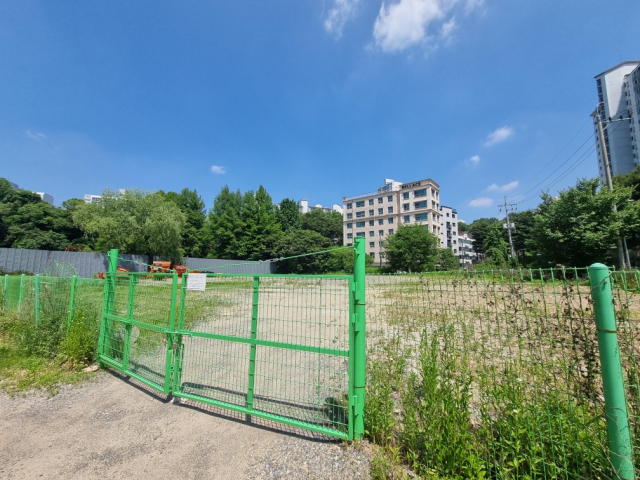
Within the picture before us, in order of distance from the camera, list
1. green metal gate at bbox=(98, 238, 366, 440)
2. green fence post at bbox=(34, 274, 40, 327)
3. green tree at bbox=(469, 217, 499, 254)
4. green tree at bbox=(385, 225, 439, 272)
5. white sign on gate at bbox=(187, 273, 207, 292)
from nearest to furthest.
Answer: green metal gate at bbox=(98, 238, 366, 440) < white sign on gate at bbox=(187, 273, 207, 292) < green fence post at bbox=(34, 274, 40, 327) < green tree at bbox=(385, 225, 439, 272) < green tree at bbox=(469, 217, 499, 254)

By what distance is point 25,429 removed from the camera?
3029 mm

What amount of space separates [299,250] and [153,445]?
3659 cm

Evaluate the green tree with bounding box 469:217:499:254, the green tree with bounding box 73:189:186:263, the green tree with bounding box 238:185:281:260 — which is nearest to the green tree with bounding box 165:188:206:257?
the green tree with bounding box 238:185:281:260

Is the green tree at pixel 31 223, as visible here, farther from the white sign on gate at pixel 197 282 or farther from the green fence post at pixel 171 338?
the white sign on gate at pixel 197 282

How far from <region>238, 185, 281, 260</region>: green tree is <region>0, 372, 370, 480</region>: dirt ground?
1531 inches

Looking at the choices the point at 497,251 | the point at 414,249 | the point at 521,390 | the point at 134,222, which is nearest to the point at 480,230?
the point at 414,249

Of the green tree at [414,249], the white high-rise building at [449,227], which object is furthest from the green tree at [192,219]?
the white high-rise building at [449,227]

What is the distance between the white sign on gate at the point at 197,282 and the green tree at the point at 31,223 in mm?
47243

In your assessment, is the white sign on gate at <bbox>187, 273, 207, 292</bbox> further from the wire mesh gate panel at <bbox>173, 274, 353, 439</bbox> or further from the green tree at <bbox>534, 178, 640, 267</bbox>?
the green tree at <bbox>534, 178, 640, 267</bbox>

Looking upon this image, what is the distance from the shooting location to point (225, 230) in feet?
144

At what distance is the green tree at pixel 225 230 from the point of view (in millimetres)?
43438

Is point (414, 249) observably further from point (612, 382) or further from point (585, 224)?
point (612, 382)

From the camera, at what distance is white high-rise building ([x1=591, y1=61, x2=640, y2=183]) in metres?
59.3

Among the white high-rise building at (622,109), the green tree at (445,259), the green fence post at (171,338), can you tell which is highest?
the white high-rise building at (622,109)
